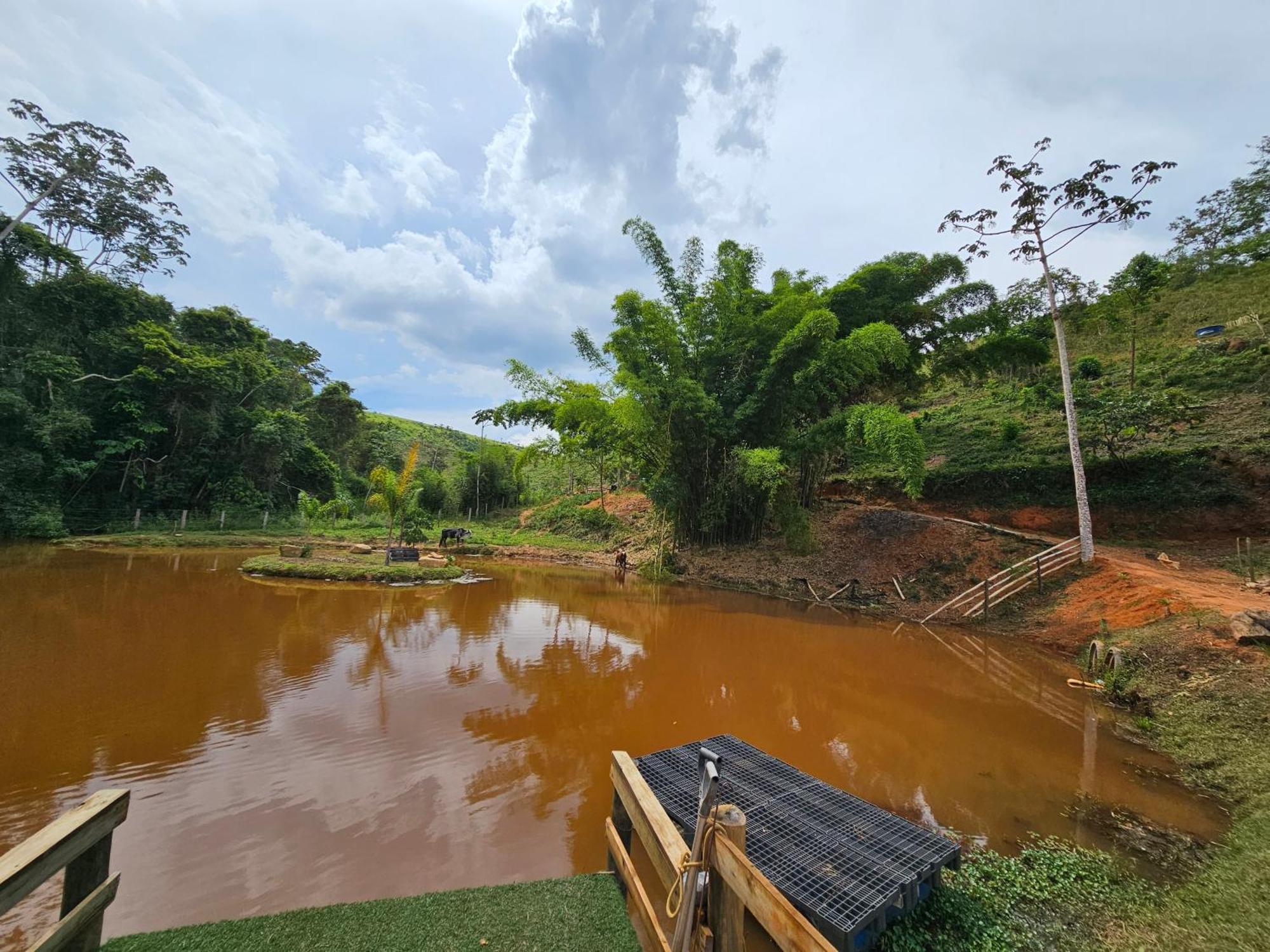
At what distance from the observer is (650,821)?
6.73 feet

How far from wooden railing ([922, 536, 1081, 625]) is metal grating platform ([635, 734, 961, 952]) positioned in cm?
802

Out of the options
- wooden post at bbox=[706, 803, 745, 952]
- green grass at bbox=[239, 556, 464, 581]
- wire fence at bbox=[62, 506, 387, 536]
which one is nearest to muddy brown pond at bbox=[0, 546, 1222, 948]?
wooden post at bbox=[706, 803, 745, 952]

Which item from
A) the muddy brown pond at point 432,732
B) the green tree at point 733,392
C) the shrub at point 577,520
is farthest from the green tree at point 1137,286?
the shrub at point 577,520

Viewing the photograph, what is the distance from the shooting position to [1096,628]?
7281mm

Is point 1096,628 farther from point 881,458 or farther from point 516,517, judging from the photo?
point 516,517

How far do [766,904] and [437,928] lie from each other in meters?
1.54

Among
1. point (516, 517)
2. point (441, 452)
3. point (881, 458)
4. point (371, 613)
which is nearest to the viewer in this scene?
point (371, 613)

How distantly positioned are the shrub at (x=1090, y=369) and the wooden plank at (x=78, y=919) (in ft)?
78.0

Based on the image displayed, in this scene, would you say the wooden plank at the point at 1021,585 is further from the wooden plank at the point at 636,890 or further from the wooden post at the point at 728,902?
the wooden post at the point at 728,902

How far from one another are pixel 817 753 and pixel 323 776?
12.4 ft

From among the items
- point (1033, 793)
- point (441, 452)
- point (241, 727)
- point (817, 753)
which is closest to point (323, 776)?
point (241, 727)

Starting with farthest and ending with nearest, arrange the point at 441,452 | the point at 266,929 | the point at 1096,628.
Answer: the point at 441,452 < the point at 1096,628 < the point at 266,929

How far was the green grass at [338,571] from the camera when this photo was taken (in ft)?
34.4

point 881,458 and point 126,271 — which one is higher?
point 126,271
